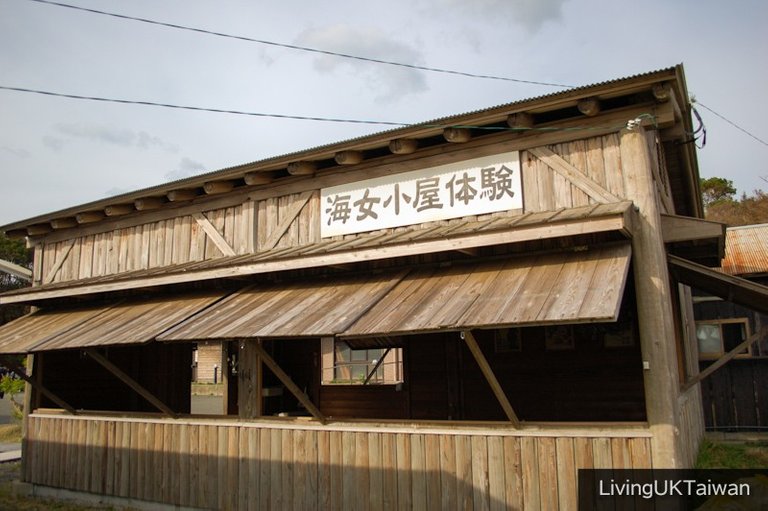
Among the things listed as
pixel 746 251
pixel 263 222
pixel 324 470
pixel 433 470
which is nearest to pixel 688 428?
pixel 433 470

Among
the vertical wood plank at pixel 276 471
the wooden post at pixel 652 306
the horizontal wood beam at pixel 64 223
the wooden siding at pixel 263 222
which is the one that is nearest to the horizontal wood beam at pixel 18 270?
the wooden siding at pixel 263 222

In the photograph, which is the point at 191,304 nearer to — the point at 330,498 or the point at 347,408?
the point at 330,498

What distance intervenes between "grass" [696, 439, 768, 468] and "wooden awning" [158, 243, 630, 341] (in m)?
5.16

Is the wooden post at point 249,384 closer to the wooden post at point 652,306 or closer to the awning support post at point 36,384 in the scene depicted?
the awning support post at point 36,384

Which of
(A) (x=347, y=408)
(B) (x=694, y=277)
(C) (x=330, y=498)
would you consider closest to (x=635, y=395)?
(B) (x=694, y=277)

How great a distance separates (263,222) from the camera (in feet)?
33.2

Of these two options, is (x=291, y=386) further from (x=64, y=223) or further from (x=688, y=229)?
(x=64, y=223)

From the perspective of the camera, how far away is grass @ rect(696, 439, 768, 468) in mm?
10258

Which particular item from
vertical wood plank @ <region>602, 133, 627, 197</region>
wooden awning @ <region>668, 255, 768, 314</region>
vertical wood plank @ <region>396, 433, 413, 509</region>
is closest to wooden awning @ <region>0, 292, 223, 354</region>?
vertical wood plank @ <region>396, 433, 413, 509</region>

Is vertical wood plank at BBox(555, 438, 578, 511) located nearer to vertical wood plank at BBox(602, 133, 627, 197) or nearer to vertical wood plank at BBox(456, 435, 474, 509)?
vertical wood plank at BBox(456, 435, 474, 509)

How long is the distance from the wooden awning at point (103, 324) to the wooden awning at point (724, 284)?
706 cm

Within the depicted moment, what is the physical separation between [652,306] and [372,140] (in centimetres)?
437

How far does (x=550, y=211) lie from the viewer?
7.68 meters

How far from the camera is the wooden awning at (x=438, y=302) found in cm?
629
